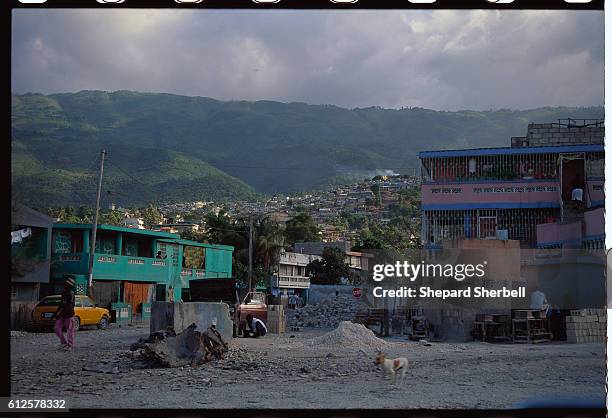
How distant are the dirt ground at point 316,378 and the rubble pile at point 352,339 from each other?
7.4 inches

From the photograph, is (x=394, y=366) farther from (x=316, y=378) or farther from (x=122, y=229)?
(x=122, y=229)

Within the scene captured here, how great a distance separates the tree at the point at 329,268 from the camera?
33.8ft

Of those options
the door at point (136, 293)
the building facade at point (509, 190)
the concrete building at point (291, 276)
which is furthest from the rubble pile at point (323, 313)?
the door at point (136, 293)

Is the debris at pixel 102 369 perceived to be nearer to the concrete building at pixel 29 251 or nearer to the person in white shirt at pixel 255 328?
the concrete building at pixel 29 251

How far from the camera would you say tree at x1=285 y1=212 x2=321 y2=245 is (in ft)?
33.8

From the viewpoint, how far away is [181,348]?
7.96 m

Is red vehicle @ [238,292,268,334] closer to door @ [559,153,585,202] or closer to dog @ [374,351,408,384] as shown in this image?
dog @ [374,351,408,384]

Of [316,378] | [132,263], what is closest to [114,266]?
[132,263]

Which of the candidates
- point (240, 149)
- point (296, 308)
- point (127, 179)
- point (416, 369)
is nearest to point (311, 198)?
point (240, 149)

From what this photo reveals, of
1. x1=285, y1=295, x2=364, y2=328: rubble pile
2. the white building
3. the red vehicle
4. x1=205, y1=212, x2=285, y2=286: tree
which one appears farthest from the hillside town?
the white building

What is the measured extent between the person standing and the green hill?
129 centimetres

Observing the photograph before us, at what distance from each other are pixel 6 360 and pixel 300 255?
8.10 meters

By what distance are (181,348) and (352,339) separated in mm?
2470

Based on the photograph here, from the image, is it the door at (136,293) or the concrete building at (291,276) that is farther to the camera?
the concrete building at (291,276)
